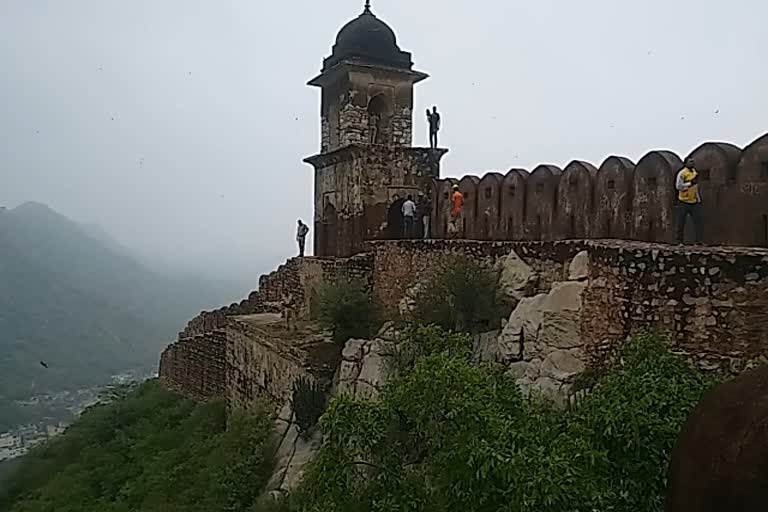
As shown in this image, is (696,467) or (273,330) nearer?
(696,467)

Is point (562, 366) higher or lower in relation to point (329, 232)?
lower

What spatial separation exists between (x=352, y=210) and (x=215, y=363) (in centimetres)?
486

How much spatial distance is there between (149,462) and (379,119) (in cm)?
713

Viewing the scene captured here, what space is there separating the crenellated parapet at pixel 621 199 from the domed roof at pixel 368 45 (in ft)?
11.3

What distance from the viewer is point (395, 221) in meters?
11.9

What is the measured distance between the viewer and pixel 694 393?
4.00 m

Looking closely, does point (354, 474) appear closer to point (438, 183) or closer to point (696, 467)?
point (696, 467)

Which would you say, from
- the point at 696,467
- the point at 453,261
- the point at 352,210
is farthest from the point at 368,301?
the point at 696,467

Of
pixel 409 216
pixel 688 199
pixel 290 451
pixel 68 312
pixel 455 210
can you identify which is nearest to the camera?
pixel 688 199

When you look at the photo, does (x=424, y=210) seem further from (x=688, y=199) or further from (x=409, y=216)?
(x=688, y=199)

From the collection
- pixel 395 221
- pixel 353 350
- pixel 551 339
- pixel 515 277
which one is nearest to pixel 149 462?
pixel 353 350

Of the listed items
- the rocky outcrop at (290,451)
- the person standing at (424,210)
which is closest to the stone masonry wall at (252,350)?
the rocky outcrop at (290,451)

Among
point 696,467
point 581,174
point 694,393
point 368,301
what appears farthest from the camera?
point 368,301

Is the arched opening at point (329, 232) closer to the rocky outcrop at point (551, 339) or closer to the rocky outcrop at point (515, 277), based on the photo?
the rocky outcrop at point (515, 277)
